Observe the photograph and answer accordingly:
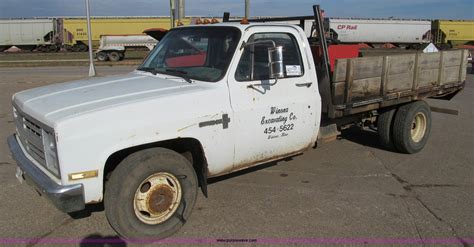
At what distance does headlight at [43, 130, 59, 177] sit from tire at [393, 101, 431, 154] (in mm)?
4916

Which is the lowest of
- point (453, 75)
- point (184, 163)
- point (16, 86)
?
point (16, 86)

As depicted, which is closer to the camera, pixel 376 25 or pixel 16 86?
pixel 16 86

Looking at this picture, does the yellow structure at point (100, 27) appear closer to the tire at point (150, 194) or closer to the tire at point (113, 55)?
the tire at point (113, 55)

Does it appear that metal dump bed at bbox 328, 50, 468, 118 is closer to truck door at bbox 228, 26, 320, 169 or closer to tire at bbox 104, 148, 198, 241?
truck door at bbox 228, 26, 320, 169

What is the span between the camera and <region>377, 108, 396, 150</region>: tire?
6484 mm

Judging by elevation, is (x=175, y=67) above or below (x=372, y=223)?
above

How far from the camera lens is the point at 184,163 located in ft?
12.5

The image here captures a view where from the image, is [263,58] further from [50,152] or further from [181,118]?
[50,152]

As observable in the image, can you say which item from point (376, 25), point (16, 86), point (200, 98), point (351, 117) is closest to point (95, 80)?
point (200, 98)

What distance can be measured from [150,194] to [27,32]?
47.4 metres

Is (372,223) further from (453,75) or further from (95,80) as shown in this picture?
(453,75)

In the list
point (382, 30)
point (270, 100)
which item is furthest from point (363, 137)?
point (382, 30)

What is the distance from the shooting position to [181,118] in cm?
373

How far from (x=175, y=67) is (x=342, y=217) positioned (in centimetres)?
237
